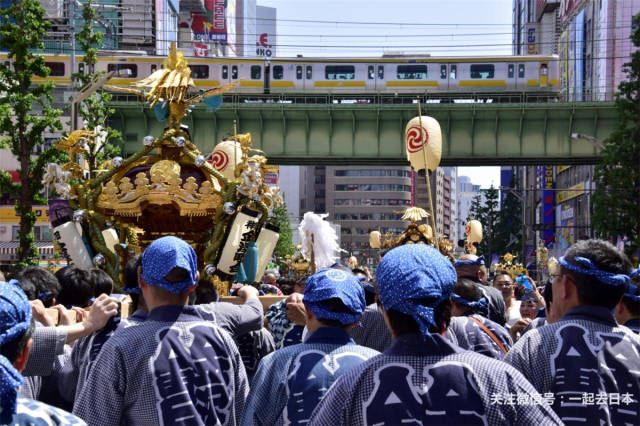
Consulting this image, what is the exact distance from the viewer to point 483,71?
3794cm

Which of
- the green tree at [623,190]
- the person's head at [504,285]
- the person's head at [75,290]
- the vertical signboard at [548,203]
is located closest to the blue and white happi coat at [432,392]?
the person's head at [75,290]

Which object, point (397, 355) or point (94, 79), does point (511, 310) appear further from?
point (94, 79)

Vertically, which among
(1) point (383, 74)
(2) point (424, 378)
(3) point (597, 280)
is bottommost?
(2) point (424, 378)

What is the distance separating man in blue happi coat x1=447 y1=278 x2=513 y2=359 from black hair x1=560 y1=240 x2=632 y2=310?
1307mm

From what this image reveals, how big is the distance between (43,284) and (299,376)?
2120 millimetres

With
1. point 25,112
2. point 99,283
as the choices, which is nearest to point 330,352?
point 99,283

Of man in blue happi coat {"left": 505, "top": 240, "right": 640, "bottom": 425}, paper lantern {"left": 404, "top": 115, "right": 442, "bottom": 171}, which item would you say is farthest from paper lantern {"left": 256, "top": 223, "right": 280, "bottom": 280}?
man in blue happi coat {"left": 505, "top": 240, "right": 640, "bottom": 425}

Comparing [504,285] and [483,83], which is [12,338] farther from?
[483,83]

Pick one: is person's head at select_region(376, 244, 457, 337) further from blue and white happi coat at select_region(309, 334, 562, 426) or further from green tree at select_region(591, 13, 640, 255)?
green tree at select_region(591, 13, 640, 255)

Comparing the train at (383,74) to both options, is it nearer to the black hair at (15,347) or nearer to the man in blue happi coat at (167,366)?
the man in blue happi coat at (167,366)

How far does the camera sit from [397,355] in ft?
9.27

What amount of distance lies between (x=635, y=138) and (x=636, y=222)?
2526 mm

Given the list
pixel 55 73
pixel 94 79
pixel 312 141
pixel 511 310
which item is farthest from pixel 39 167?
pixel 55 73

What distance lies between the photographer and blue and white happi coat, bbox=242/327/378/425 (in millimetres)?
3711
